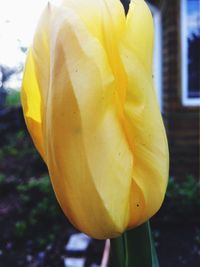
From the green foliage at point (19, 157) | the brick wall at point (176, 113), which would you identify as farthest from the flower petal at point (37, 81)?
the green foliage at point (19, 157)

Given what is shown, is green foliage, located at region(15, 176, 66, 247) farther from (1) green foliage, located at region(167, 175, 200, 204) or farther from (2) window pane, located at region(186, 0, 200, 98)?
(2) window pane, located at region(186, 0, 200, 98)

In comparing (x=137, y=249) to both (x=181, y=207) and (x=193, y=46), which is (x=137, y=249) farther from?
(x=193, y=46)

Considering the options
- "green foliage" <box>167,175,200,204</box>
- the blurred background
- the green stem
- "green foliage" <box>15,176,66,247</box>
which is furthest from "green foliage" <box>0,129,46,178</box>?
the green stem

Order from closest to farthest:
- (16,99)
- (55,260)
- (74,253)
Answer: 1. (74,253)
2. (55,260)
3. (16,99)

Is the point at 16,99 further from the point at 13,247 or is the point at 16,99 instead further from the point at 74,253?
the point at 74,253

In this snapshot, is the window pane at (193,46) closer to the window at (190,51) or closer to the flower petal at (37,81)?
the window at (190,51)

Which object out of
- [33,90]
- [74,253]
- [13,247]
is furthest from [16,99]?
[33,90]
